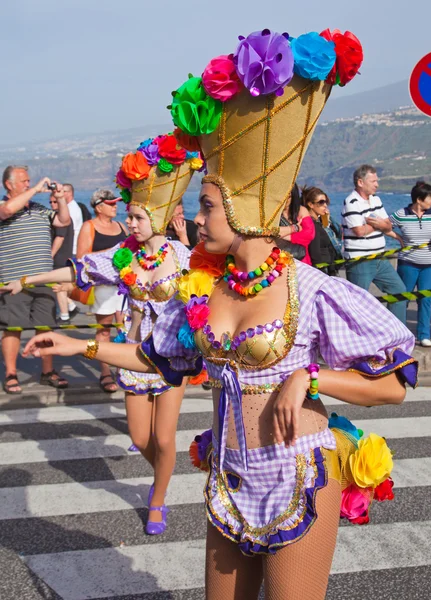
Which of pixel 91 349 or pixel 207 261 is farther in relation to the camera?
pixel 91 349

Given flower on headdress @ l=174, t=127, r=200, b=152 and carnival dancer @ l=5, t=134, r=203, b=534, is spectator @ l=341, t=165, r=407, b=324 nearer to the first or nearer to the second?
carnival dancer @ l=5, t=134, r=203, b=534

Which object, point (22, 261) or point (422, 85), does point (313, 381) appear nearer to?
point (422, 85)

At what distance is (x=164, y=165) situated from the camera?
499 centimetres

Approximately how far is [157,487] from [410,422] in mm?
2934

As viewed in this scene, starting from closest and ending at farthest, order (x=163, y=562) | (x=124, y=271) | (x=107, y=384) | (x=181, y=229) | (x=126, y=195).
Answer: (x=163, y=562) < (x=124, y=271) < (x=126, y=195) < (x=107, y=384) < (x=181, y=229)

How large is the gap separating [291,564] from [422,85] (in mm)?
5209

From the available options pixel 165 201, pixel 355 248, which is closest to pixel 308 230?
pixel 165 201

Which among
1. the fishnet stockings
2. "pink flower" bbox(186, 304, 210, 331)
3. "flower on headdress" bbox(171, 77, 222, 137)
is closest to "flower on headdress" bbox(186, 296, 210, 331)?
"pink flower" bbox(186, 304, 210, 331)

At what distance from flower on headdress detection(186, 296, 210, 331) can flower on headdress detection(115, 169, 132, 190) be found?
255 centimetres

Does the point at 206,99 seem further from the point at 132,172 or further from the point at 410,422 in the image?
the point at 410,422

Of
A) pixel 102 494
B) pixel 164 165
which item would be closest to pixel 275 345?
pixel 164 165

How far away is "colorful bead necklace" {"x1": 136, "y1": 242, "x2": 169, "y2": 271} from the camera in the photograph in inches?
198

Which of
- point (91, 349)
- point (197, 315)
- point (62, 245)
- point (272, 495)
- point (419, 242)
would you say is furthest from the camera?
point (62, 245)

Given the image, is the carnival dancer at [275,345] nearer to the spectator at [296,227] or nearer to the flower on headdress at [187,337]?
the flower on headdress at [187,337]
